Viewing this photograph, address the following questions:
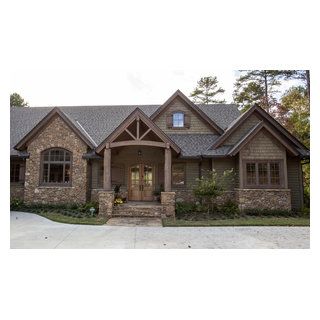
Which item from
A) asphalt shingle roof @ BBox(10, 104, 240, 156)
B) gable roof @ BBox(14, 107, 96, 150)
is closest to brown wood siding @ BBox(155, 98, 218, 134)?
asphalt shingle roof @ BBox(10, 104, 240, 156)

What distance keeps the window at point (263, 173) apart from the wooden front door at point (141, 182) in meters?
5.49

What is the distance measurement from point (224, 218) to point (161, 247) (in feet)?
18.1

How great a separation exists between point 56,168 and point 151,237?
843cm

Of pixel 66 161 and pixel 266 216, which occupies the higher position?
pixel 66 161

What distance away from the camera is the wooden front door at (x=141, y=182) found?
14891mm

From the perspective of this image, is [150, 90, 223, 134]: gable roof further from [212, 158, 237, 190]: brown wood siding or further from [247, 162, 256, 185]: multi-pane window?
[247, 162, 256, 185]: multi-pane window

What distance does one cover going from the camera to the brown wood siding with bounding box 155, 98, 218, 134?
623 inches

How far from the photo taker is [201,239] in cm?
782

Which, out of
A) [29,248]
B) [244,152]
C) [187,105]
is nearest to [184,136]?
[187,105]

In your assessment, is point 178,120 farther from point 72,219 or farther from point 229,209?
point 72,219

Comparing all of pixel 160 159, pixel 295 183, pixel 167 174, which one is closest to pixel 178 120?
pixel 160 159

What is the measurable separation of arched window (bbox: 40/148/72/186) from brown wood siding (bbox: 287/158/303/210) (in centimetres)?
1239

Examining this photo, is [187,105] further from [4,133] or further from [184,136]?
[4,133]

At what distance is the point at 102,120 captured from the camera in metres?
17.7
